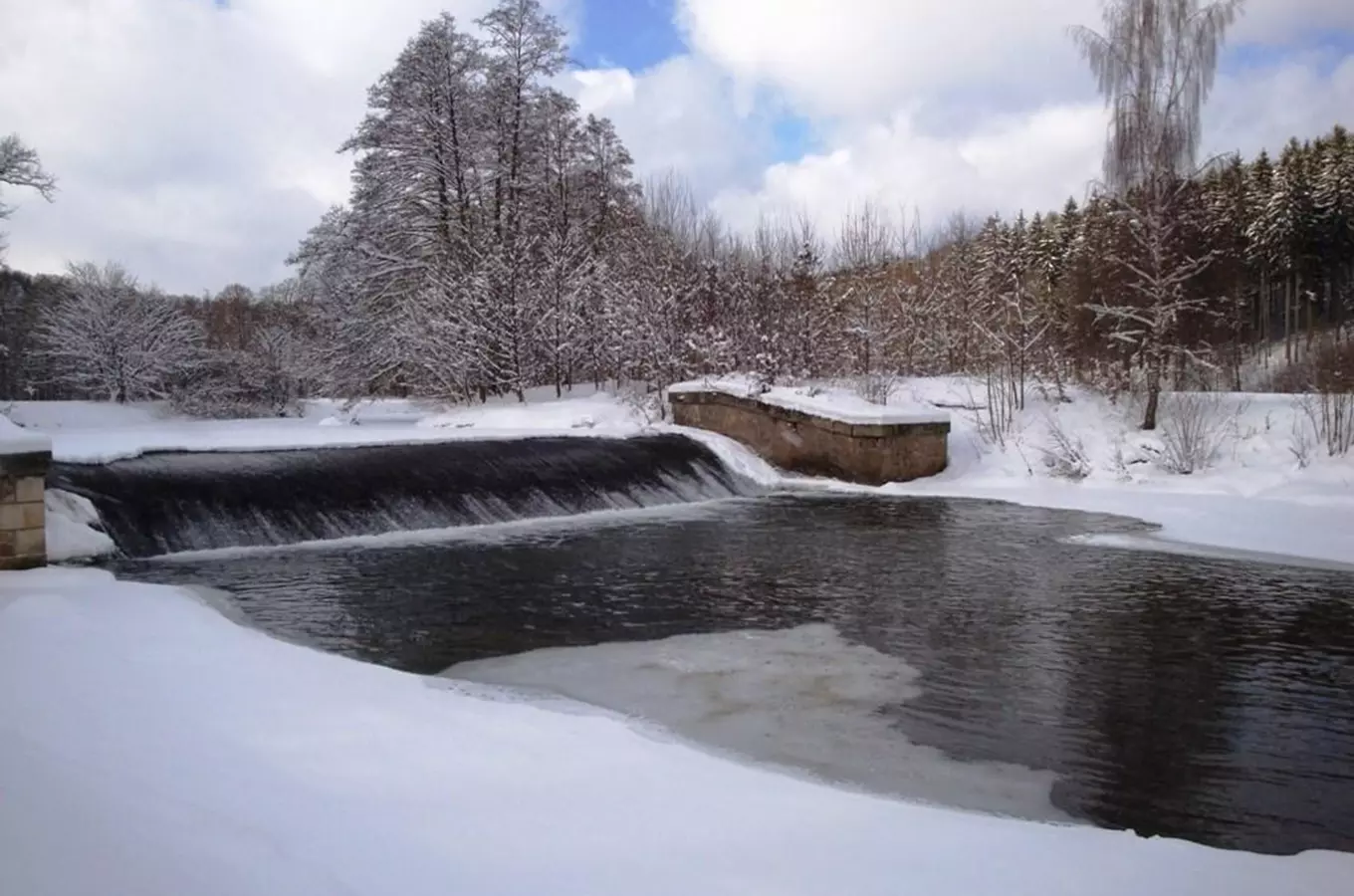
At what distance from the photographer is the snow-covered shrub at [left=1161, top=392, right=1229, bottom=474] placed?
1508 cm

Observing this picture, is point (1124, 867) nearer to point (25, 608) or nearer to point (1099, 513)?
point (25, 608)

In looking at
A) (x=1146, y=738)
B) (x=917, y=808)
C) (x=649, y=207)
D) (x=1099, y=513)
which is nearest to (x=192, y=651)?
(x=917, y=808)

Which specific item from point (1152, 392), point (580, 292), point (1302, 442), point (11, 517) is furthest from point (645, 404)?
point (11, 517)

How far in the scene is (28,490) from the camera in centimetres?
848

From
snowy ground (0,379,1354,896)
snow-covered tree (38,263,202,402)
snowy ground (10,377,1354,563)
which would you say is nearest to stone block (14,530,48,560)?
snowy ground (10,377,1354,563)

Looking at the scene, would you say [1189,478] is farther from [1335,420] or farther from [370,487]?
[370,487]

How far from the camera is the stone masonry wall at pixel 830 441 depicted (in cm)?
1644

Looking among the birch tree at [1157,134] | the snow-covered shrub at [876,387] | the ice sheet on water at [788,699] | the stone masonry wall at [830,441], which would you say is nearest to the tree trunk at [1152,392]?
the birch tree at [1157,134]

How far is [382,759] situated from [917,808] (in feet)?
7.69

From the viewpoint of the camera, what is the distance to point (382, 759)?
417 centimetres

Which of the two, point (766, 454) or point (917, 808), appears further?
point (766, 454)

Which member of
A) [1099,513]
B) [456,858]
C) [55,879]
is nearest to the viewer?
[55,879]

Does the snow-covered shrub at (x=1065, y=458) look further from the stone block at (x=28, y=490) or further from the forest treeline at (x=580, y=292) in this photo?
the stone block at (x=28, y=490)

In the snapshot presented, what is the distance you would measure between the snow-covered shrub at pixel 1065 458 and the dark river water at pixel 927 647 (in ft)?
12.9
